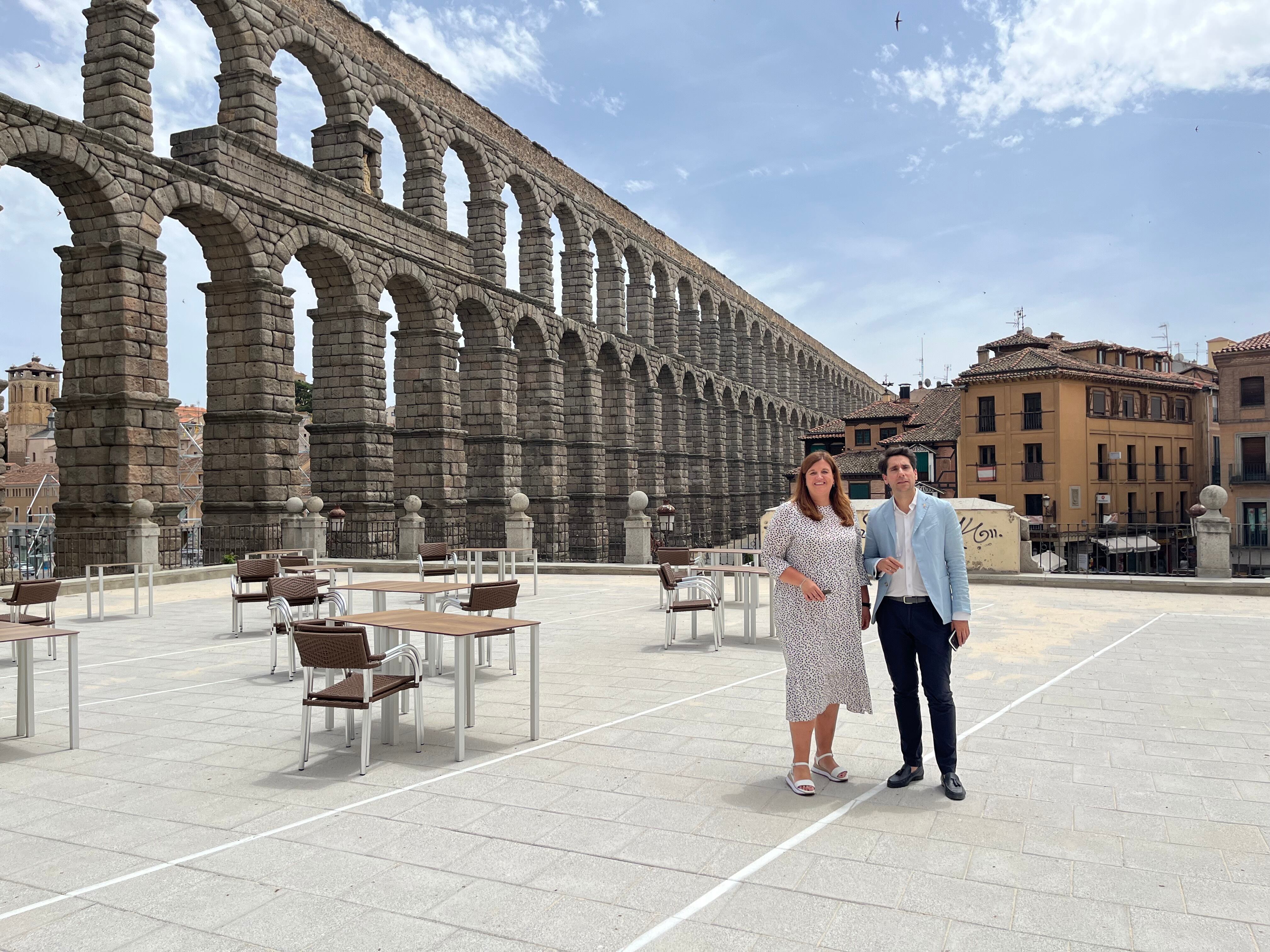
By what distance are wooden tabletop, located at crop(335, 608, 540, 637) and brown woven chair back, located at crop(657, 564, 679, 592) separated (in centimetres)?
338

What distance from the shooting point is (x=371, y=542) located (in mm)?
22859

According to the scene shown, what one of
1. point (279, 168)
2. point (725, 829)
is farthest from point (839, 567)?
point (279, 168)

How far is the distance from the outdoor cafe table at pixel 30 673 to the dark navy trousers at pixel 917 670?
4.53 metres

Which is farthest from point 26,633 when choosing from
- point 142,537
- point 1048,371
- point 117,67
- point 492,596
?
point 1048,371

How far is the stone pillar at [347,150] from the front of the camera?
22656mm

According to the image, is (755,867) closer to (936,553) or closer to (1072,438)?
(936,553)

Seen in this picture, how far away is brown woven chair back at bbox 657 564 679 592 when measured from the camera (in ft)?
30.5

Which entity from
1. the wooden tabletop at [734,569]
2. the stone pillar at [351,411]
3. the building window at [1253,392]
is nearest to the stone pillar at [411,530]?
the stone pillar at [351,411]

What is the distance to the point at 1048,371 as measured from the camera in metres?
38.7

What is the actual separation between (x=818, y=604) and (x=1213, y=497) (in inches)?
490

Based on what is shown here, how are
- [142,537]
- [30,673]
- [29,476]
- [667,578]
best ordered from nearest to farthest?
[30,673] < [667,578] < [142,537] < [29,476]

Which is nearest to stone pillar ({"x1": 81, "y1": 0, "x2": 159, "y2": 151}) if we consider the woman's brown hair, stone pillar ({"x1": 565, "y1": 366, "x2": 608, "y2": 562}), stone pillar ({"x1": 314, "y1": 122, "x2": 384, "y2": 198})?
stone pillar ({"x1": 314, "y1": 122, "x2": 384, "y2": 198})

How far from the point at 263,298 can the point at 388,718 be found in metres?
16.6

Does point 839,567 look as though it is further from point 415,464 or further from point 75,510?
point 415,464
